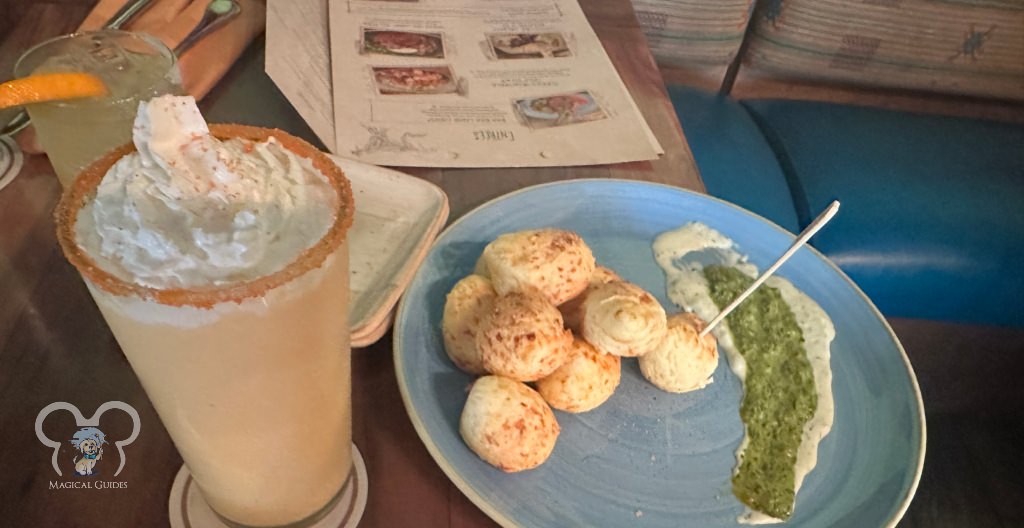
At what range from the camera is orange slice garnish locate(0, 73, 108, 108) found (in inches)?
19.6

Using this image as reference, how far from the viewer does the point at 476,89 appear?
0.89 meters

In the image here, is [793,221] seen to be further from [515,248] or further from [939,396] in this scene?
[515,248]

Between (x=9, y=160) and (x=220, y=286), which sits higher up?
(x=220, y=286)

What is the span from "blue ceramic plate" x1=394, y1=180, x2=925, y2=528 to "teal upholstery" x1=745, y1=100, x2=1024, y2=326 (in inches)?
21.4

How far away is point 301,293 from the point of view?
33 cm

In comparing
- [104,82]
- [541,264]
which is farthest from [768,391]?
[104,82]

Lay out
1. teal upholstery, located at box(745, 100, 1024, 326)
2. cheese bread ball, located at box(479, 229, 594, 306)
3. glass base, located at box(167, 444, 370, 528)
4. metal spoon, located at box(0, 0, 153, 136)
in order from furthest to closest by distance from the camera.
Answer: teal upholstery, located at box(745, 100, 1024, 326)
metal spoon, located at box(0, 0, 153, 136)
cheese bread ball, located at box(479, 229, 594, 306)
glass base, located at box(167, 444, 370, 528)

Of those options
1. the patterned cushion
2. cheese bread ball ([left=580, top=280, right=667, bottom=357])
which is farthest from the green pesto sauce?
the patterned cushion

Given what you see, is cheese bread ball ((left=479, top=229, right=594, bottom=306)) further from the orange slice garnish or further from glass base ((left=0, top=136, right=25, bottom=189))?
glass base ((left=0, top=136, right=25, bottom=189))

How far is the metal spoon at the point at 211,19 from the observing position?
0.79 m

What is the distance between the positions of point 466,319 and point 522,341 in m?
0.07

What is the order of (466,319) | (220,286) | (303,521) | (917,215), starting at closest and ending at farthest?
(220,286) → (303,521) → (466,319) → (917,215)

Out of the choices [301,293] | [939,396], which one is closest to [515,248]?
[301,293]

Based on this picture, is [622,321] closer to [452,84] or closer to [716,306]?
[716,306]
